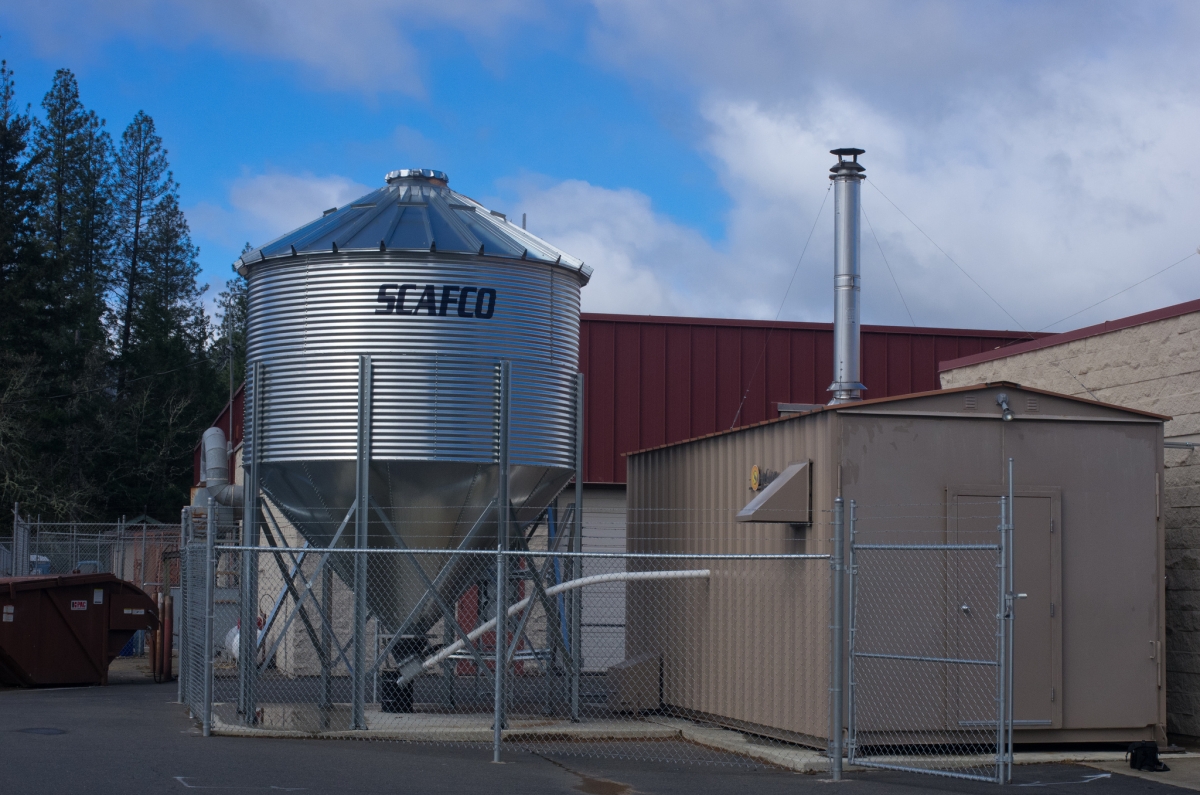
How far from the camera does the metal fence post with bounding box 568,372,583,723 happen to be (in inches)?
548

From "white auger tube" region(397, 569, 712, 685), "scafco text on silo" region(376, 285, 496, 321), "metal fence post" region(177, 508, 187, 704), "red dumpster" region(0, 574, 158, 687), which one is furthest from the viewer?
"red dumpster" region(0, 574, 158, 687)

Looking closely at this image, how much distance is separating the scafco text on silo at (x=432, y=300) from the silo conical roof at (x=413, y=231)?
40cm

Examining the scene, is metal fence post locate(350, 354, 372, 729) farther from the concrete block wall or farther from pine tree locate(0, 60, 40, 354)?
pine tree locate(0, 60, 40, 354)

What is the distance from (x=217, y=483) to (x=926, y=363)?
1306 centimetres

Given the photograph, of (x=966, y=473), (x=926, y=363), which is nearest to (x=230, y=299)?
(x=926, y=363)

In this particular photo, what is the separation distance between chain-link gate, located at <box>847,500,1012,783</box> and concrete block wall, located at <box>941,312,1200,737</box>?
254 centimetres

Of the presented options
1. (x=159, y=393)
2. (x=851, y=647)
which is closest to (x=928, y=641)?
(x=851, y=647)

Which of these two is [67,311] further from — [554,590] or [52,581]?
[554,590]

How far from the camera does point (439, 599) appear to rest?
43.0 ft

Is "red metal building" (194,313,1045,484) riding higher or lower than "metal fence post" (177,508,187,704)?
higher

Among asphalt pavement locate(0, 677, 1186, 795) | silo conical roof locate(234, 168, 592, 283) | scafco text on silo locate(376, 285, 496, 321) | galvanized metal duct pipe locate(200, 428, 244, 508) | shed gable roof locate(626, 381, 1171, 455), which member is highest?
silo conical roof locate(234, 168, 592, 283)

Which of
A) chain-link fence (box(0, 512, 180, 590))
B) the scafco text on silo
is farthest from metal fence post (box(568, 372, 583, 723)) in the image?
chain-link fence (box(0, 512, 180, 590))

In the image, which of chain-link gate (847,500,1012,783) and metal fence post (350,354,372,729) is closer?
chain-link gate (847,500,1012,783)

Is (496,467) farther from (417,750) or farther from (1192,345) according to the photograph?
(1192,345)
